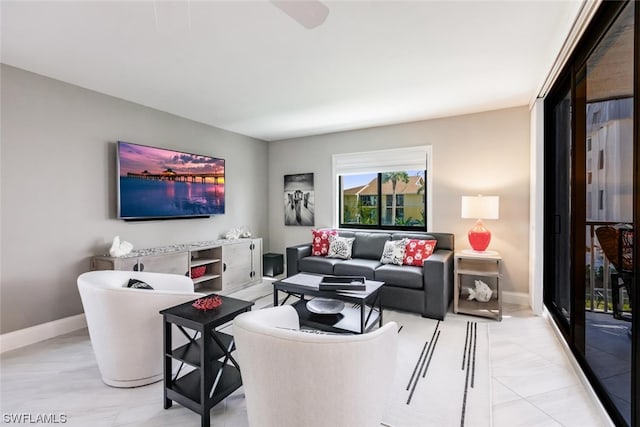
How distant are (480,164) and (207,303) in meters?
3.64

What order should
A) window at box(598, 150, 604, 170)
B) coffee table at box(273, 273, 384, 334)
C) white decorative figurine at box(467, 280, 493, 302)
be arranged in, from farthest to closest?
white decorative figurine at box(467, 280, 493, 302) < coffee table at box(273, 273, 384, 334) < window at box(598, 150, 604, 170)

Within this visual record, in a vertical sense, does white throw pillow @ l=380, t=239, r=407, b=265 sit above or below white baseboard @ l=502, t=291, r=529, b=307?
above

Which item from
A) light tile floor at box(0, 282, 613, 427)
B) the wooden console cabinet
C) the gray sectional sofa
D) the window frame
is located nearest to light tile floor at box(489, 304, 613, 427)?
light tile floor at box(0, 282, 613, 427)

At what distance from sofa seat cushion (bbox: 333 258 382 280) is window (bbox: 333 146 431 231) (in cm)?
102

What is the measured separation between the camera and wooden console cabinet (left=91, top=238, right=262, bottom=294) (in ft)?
10.0

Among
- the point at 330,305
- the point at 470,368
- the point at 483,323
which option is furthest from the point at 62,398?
the point at 483,323

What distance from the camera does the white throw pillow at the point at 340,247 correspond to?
4.13 meters

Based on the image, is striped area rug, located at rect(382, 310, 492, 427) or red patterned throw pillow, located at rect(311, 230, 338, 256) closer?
striped area rug, located at rect(382, 310, 492, 427)

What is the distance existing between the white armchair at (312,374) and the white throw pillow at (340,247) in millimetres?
2849

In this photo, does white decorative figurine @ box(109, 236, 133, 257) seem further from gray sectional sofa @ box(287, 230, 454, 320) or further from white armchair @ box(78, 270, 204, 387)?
gray sectional sofa @ box(287, 230, 454, 320)

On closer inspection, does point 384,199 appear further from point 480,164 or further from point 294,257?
point 294,257

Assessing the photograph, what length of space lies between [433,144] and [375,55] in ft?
6.93

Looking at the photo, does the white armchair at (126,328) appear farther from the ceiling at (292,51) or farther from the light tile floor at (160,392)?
the ceiling at (292,51)

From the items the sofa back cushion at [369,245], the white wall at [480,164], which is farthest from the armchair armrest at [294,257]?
the white wall at [480,164]
